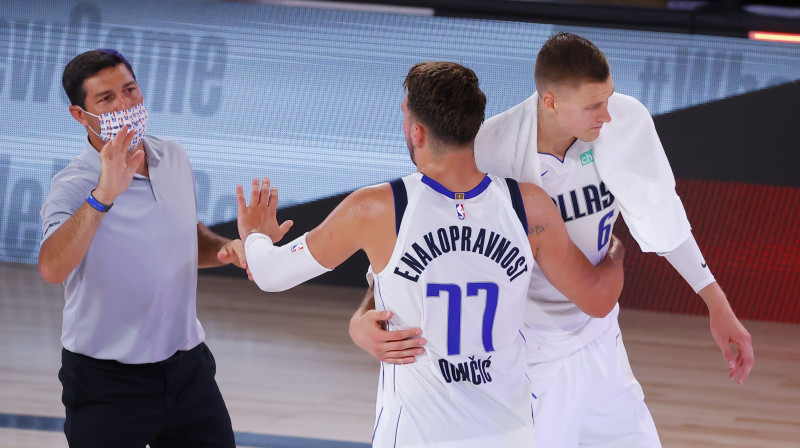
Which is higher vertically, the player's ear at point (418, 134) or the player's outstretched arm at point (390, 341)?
the player's ear at point (418, 134)

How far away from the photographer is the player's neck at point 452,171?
246cm

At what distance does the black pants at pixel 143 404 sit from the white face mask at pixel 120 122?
681 millimetres

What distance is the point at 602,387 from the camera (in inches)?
118

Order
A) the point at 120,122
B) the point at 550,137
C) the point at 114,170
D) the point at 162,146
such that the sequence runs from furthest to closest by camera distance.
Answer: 1. the point at 162,146
2. the point at 120,122
3. the point at 550,137
4. the point at 114,170

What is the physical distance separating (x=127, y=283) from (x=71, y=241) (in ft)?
0.90

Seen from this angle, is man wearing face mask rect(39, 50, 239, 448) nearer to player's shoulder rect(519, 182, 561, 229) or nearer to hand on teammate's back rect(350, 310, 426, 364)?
hand on teammate's back rect(350, 310, 426, 364)

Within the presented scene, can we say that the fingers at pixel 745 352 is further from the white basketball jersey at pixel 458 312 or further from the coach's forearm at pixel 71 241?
the coach's forearm at pixel 71 241

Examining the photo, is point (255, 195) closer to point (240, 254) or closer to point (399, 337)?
point (240, 254)

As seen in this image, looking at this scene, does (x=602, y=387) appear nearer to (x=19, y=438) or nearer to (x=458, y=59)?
(x=19, y=438)

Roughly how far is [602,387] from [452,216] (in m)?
0.90

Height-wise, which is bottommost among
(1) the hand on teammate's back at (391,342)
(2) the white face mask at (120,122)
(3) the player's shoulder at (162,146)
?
(1) the hand on teammate's back at (391,342)

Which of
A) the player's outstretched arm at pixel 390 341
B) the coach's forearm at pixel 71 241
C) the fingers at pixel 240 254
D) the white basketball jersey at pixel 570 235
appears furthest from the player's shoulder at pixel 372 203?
the coach's forearm at pixel 71 241

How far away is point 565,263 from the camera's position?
2.62m

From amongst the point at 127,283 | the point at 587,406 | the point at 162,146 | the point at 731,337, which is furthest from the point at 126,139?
the point at 731,337
